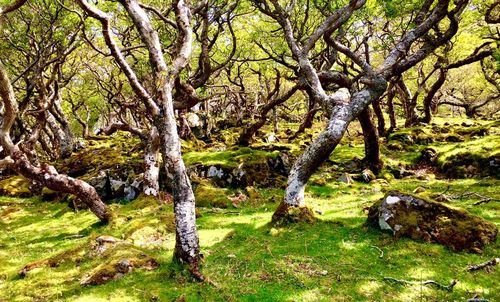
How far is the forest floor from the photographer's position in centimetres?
783

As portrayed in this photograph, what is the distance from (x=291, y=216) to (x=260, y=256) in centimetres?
249

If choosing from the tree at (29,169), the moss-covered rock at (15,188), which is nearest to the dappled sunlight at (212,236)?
the tree at (29,169)

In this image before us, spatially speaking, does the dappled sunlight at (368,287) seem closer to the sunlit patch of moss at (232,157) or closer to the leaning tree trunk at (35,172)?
the leaning tree trunk at (35,172)

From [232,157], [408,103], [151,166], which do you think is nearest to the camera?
[151,166]

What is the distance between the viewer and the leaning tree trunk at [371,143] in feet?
58.6

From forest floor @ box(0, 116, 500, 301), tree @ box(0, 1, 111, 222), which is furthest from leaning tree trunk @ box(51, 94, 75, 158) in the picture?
tree @ box(0, 1, 111, 222)

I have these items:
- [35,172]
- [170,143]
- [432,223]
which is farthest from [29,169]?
[432,223]

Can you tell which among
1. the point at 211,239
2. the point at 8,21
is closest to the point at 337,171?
the point at 211,239

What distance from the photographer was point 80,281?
29.2 ft

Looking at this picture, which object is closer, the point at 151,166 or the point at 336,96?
the point at 336,96

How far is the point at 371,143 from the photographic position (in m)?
19.1

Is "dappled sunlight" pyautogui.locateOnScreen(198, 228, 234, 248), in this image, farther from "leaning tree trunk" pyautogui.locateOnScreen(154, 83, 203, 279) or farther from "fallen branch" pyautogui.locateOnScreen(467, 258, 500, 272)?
"fallen branch" pyautogui.locateOnScreen(467, 258, 500, 272)

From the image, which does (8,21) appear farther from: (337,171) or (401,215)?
(401,215)

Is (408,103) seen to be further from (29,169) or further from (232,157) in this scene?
(29,169)
